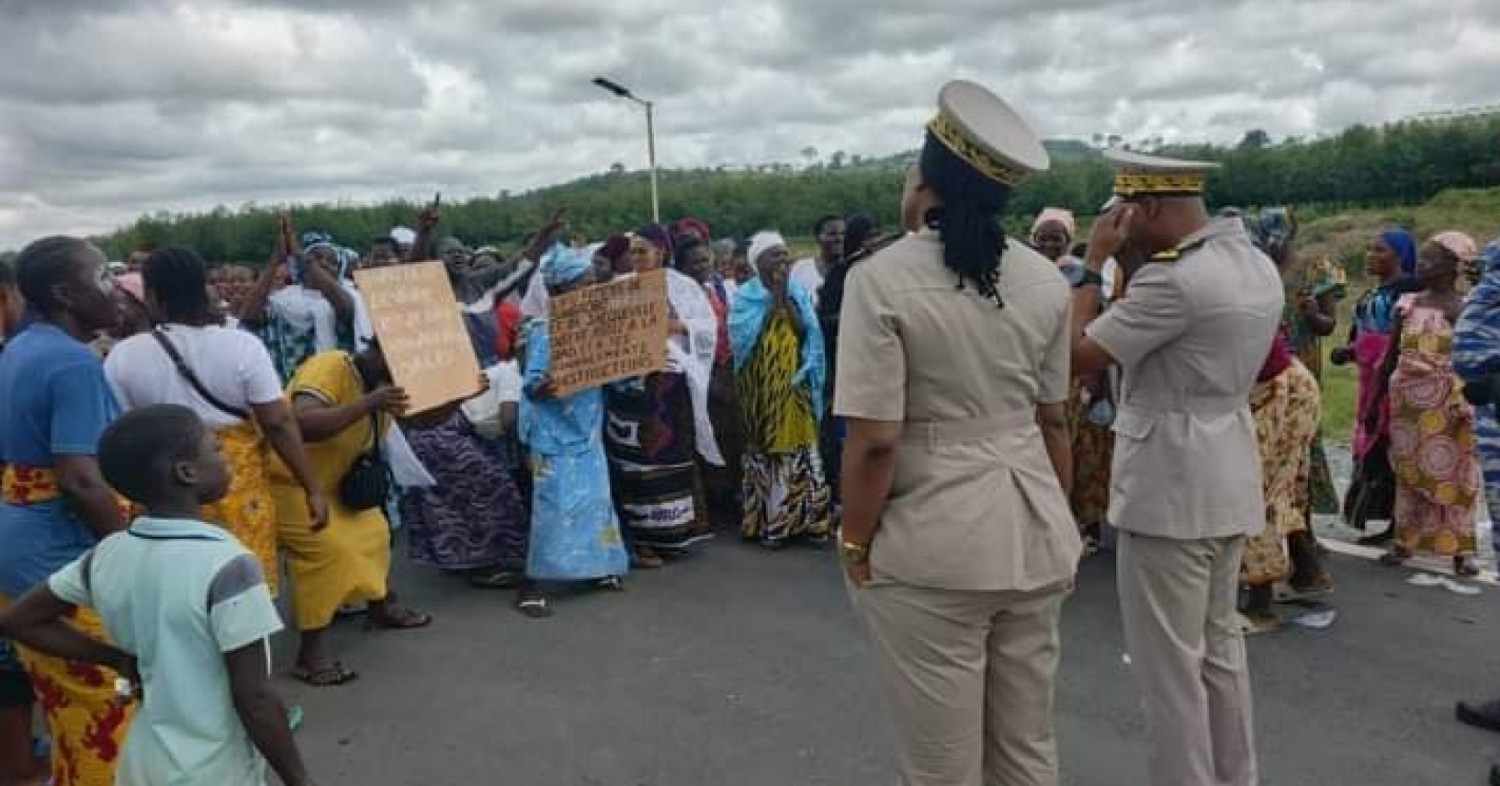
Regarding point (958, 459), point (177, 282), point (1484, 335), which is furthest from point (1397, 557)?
point (177, 282)

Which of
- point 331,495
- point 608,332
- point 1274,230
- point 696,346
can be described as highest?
point 1274,230

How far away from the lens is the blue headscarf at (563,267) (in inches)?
209

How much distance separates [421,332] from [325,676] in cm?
149

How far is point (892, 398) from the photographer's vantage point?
2191 millimetres

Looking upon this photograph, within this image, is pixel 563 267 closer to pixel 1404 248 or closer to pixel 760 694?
pixel 760 694

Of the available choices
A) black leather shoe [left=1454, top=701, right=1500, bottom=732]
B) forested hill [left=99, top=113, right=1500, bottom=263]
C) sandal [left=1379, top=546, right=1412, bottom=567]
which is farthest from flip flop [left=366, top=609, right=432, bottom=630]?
forested hill [left=99, top=113, right=1500, bottom=263]

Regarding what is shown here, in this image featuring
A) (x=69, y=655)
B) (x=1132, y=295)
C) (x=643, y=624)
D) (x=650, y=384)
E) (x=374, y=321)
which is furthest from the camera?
A: (x=650, y=384)

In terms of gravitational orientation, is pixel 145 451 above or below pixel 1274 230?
below

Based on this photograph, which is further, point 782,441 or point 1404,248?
point 782,441

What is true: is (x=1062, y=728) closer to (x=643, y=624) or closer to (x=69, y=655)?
(x=643, y=624)

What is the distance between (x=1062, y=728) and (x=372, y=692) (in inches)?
107

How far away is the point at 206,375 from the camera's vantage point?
12.1 feet

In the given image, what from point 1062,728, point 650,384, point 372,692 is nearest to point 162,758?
point 372,692

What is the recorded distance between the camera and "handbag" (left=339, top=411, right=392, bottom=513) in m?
4.51
